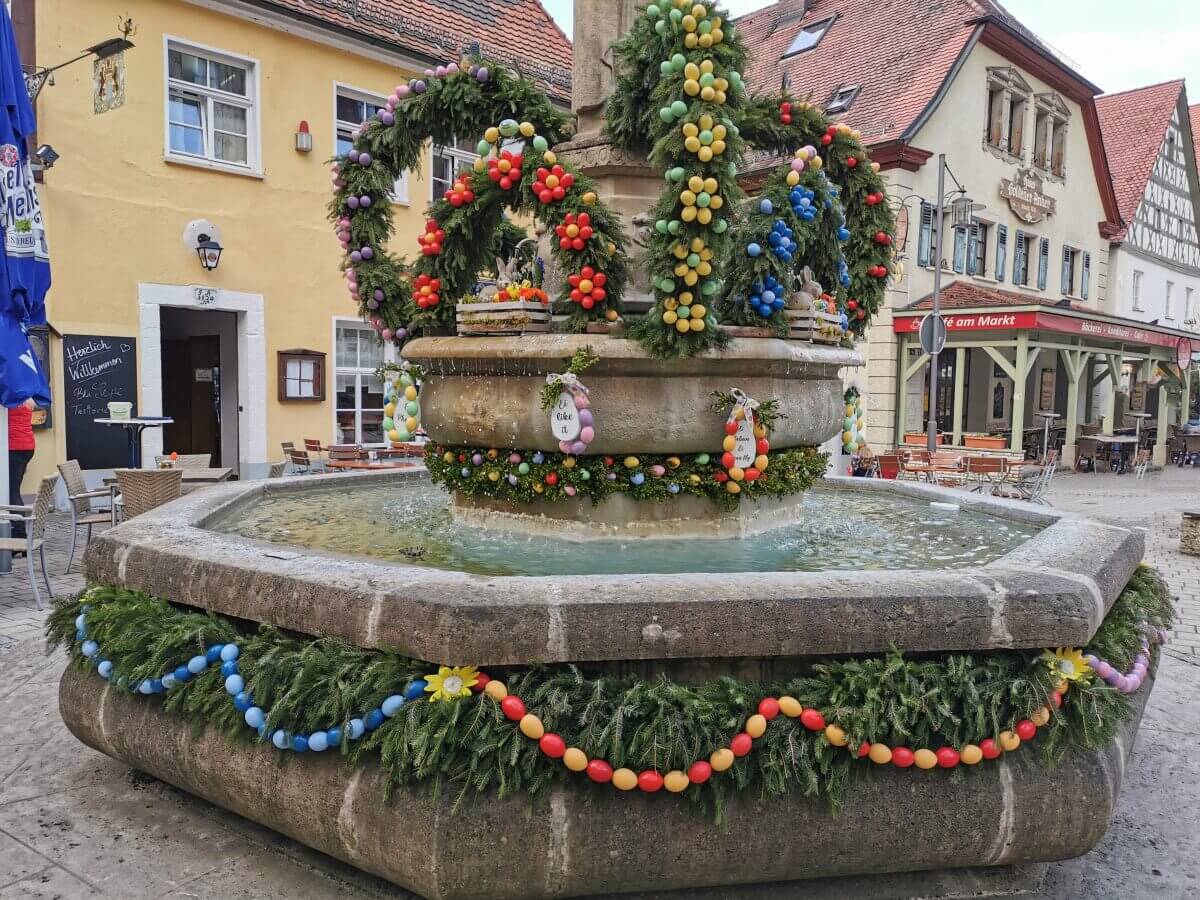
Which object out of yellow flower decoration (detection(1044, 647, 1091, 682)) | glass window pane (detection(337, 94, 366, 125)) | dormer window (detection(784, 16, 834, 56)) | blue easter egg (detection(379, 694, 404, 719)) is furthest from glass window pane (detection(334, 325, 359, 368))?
dormer window (detection(784, 16, 834, 56))

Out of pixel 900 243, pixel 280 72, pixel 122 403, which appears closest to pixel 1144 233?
pixel 900 243

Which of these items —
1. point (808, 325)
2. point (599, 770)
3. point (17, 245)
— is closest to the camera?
point (599, 770)

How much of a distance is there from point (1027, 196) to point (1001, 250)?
61.1 inches

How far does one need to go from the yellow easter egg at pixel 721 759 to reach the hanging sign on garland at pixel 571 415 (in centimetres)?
161

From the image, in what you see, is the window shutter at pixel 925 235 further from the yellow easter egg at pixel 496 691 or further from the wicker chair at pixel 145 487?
the yellow easter egg at pixel 496 691

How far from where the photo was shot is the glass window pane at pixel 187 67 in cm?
1185

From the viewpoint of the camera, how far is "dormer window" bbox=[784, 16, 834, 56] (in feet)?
75.5

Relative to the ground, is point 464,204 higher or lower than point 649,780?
higher

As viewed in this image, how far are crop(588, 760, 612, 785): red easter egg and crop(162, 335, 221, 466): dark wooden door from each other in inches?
511

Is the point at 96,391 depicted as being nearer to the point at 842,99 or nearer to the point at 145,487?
the point at 145,487

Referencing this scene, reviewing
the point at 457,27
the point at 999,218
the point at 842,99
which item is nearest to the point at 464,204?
the point at 457,27

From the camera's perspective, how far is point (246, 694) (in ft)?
9.49

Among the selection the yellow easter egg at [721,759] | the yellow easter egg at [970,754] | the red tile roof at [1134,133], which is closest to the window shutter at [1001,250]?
the red tile roof at [1134,133]

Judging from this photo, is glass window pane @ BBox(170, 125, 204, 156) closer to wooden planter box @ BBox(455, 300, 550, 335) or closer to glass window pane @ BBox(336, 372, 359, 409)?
glass window pane @ BBox(336, 372, 359, 409)
